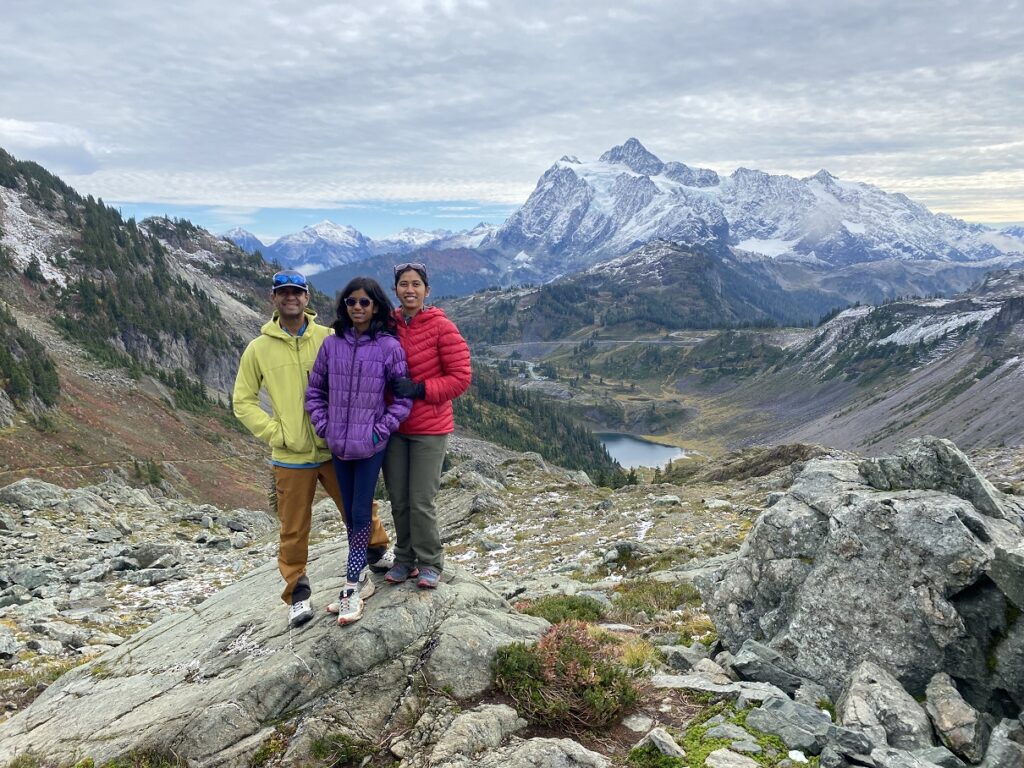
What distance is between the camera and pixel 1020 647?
7.82 metres

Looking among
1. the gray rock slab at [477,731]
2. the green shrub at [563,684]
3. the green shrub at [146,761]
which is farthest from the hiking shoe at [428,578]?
the green shrub at [146,761]

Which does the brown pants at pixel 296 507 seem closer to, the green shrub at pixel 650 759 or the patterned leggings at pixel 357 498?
the patterned leggings at pixel 357 498

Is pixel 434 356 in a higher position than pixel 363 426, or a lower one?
higher

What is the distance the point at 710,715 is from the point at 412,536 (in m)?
5.06

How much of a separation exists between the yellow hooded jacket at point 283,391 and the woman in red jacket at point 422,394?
1.28 meters

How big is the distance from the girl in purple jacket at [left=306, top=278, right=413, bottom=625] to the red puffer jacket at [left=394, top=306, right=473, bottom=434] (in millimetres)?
223

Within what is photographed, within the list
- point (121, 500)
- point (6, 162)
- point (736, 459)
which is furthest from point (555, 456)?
point (6, 162)

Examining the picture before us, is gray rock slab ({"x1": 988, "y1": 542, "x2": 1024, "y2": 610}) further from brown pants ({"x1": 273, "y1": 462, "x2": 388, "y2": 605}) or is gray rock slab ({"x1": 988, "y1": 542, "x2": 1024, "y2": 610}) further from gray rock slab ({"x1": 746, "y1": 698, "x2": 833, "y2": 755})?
brown pants ({"x1": 273, "y1": 462, "x2": 388, "y2": 605})

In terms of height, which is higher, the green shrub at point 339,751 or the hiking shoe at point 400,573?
the hiking shoe at point 400,573

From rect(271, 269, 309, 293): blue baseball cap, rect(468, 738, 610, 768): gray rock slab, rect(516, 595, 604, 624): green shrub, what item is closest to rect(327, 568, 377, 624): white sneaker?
rect(468, 738, 610, 768): gray rock slab

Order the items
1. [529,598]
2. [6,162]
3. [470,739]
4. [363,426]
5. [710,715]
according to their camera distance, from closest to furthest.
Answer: [470,739]
[710,715]
[363,426]
[529,598]
[6,162]

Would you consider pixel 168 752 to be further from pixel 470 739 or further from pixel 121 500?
pixel 121 500

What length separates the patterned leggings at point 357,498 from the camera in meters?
9.35

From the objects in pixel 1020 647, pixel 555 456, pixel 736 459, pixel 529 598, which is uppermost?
pixel 1020 647
